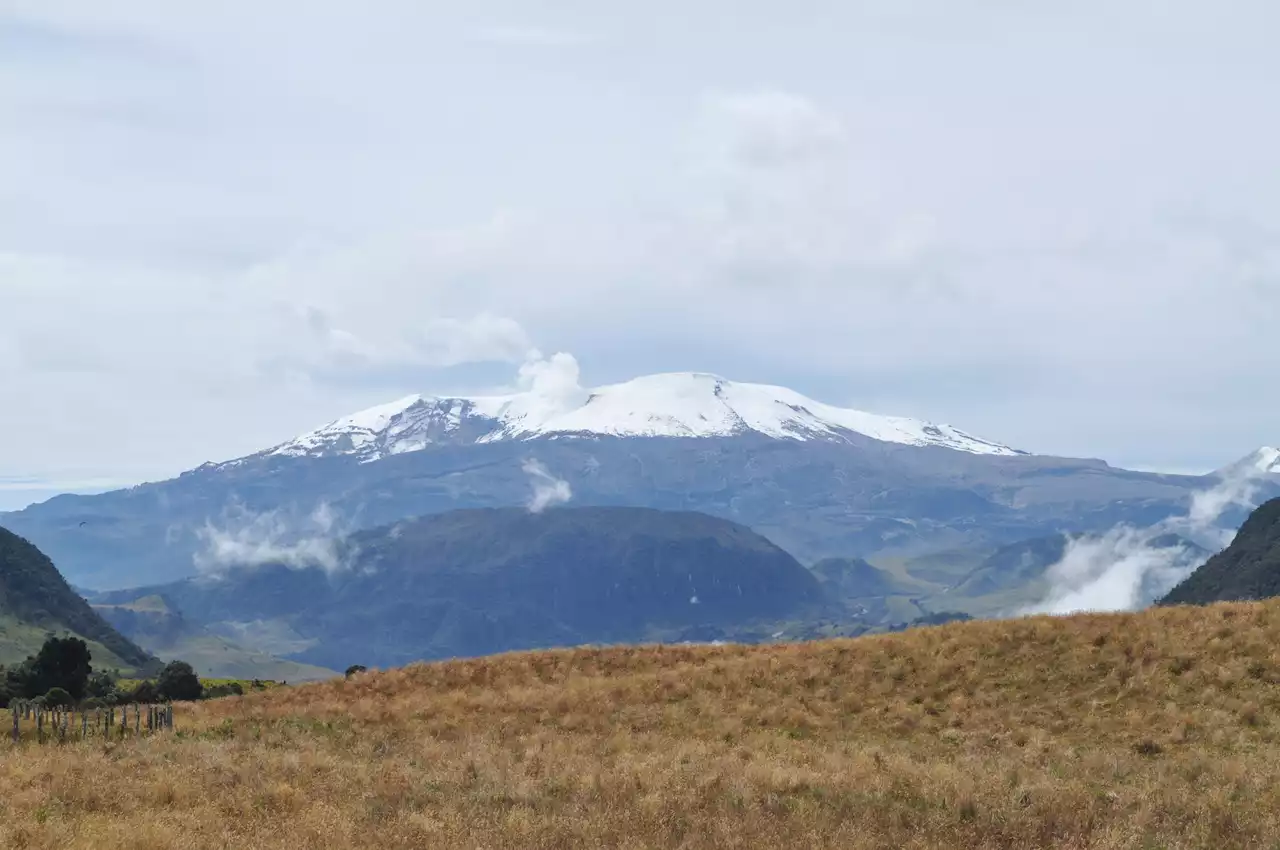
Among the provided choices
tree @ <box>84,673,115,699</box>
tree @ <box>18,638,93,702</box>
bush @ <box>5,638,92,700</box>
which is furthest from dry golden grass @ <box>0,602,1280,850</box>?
tree @ <box>18,638,93,702</box>

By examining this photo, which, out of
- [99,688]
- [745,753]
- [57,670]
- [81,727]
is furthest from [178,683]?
[745,753]

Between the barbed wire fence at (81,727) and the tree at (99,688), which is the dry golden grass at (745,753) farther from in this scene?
the tree at (99,688)

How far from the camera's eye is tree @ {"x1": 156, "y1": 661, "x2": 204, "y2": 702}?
68.1 m

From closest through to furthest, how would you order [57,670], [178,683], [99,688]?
[99,688], [57,670], [178,683]

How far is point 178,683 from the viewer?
6988 cm

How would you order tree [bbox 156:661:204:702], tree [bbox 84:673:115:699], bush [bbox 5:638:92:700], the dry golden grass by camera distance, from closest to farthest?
the dry golden grass < tree [bbox 84:673:115:699] < bush [bbox 5:638:92:700] < tree [bbox 156:661:204:702]

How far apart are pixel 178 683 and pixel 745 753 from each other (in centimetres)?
5501

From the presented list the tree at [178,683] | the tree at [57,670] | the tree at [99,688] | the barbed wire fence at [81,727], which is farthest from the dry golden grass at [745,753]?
the tree at [57,670]

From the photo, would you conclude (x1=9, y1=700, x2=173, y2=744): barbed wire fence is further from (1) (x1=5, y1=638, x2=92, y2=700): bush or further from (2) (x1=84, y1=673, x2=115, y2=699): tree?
A: (1) (x1=5, y1=638, x2=92, y2=700): bush

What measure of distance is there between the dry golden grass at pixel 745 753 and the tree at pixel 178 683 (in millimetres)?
27670

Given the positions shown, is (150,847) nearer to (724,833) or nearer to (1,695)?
(724,833)

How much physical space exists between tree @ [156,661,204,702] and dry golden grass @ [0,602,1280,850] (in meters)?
27.7

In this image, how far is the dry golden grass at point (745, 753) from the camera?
17078mm

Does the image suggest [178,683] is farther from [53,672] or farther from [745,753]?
[745,753]
